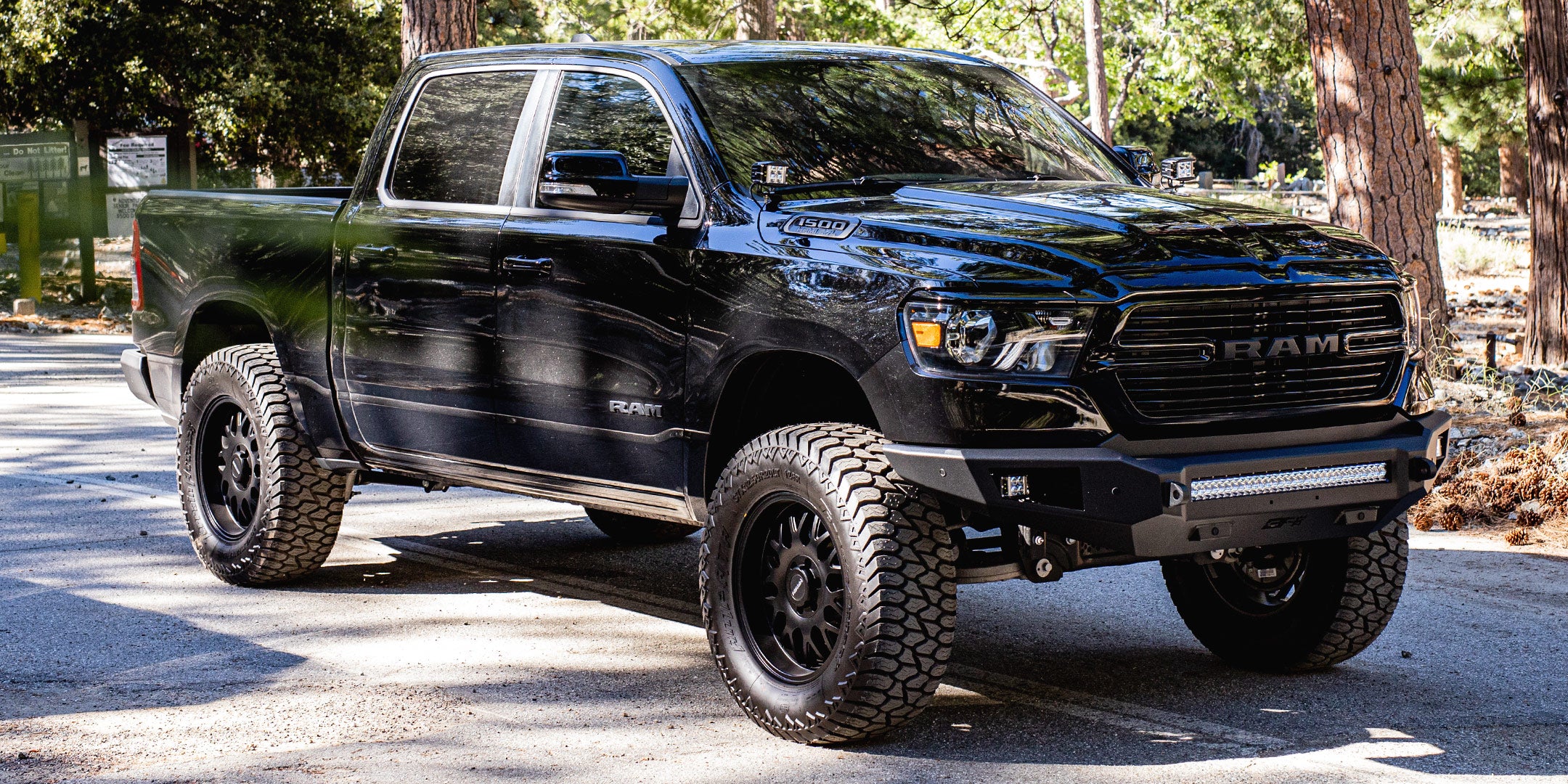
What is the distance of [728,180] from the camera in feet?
17.4

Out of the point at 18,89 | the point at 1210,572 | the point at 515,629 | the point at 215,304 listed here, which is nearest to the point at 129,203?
the point at 18,89

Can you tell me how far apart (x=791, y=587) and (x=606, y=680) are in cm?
91

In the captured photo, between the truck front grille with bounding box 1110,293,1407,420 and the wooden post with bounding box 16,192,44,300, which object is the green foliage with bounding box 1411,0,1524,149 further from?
the truck front grille with bounding box 1110,293,1407,420

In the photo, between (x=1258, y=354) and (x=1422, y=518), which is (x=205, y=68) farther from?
(x=1258, y=354)

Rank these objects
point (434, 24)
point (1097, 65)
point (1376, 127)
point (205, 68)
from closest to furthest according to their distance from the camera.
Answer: point (1376, 127) < point (434, 24) < point (205, 68) < point (1097, 65)

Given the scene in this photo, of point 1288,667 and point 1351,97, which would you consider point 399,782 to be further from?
point 1351,97

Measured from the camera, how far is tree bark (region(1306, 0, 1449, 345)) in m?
10.6

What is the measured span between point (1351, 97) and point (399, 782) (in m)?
8.28

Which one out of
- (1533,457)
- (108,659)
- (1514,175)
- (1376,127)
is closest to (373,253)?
(108,659)

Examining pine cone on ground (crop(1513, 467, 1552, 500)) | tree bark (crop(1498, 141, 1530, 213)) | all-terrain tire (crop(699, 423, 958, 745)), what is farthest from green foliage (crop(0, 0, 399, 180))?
tree bark (crop(1498, 141, 1530, 213))

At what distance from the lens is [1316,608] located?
5.54m

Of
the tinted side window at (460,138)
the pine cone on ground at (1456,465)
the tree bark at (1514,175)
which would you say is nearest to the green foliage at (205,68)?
the tinted side window at (460,138)

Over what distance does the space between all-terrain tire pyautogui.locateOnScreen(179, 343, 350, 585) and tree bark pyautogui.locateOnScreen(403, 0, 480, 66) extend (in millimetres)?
7168

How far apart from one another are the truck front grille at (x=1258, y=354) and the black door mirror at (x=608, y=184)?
155 centimetres
